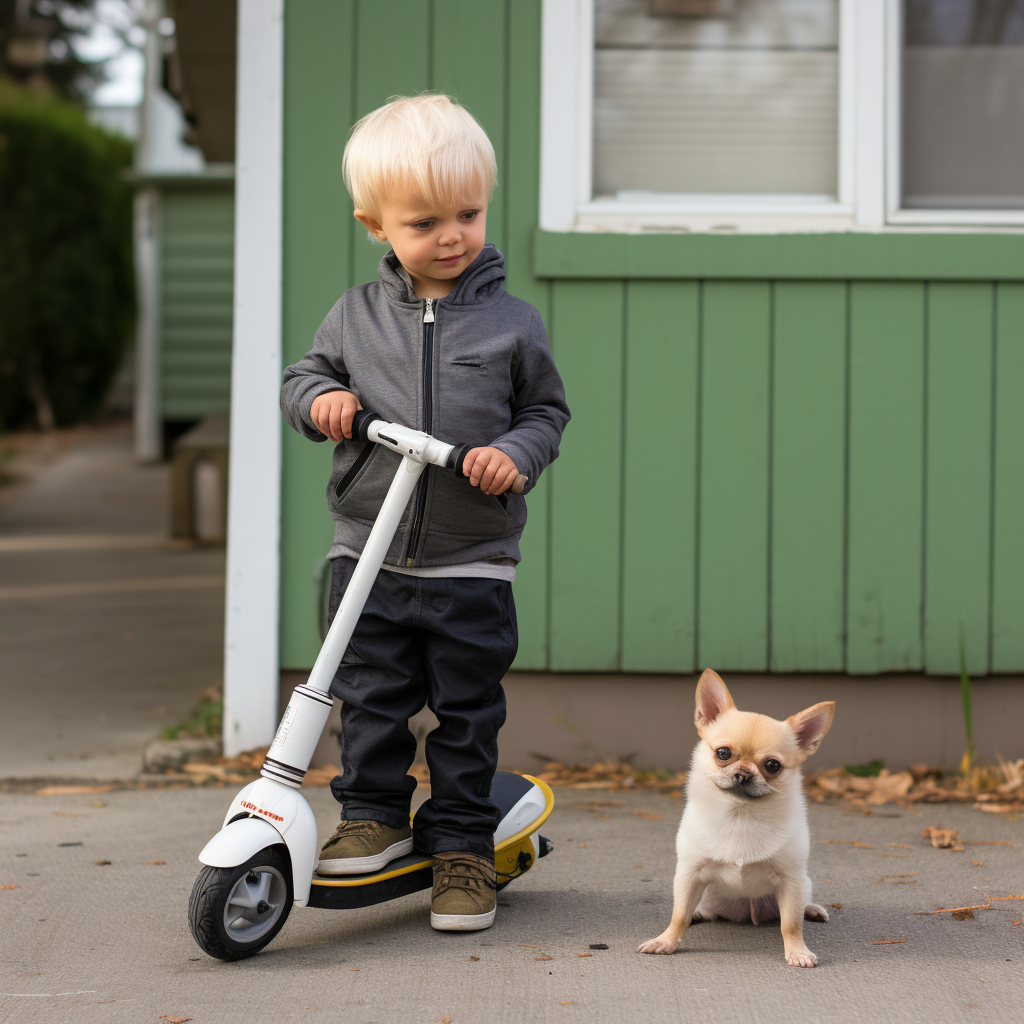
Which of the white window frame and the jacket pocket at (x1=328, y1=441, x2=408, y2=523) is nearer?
the jacket pocket at (x1=328, y1=441, x2=408, y2=523)

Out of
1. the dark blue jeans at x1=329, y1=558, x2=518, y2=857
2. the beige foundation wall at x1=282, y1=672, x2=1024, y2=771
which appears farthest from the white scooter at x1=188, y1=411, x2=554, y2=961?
the beige foundation wall at x1=282, y1=672, x2=1024, y2=771

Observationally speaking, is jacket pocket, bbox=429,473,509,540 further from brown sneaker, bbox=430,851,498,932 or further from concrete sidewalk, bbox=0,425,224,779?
concrete sidewalk, bbox=0,425,224,779

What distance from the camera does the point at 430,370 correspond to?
7.84ft

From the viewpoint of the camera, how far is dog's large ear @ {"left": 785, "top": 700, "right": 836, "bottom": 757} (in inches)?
87.5

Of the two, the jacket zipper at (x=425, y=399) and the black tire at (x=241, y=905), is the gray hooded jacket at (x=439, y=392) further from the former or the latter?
the black tire at (x=241, y=905)

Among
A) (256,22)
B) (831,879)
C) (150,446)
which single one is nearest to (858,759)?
(831,879)

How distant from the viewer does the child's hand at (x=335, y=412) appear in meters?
2.29

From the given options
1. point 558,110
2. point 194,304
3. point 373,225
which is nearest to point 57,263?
point 194,304

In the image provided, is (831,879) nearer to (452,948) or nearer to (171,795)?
(452,948)

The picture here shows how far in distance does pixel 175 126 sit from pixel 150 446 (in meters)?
4.37

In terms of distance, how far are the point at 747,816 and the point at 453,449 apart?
2.86 ft

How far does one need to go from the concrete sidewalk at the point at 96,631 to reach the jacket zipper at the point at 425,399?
5.86 ft

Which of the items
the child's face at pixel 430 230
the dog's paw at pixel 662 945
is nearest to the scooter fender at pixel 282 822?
the dog's paw at pixel 662 945

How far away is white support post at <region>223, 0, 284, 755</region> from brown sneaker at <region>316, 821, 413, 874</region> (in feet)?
4.43
